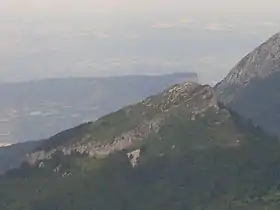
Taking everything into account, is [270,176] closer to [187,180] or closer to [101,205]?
[187,180]

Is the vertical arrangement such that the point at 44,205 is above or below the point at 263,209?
below

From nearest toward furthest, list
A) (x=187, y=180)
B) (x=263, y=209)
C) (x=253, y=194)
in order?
(x=263, y=209), (x=253, y=194), (x=187, y=180)

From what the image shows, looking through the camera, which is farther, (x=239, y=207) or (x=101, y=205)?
(x=101, y=205)

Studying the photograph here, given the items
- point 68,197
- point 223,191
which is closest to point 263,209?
point 223,191

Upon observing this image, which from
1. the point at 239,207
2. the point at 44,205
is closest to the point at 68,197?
the point at 44,205

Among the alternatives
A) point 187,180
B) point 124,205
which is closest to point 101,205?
point 124,205

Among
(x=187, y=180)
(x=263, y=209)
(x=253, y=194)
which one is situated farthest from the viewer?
(x=187, y=180)

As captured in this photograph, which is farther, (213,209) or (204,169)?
(204,169)

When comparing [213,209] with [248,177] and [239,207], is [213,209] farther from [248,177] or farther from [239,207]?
[248,177]
